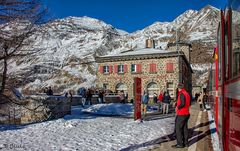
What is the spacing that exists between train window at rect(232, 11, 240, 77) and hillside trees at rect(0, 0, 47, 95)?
650 cm

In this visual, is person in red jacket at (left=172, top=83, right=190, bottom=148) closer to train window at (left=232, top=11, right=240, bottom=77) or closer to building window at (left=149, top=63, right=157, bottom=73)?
train window at (left=232, top=11, right=240, bottom=77)

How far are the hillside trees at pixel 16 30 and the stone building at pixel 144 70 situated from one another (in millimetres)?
41645

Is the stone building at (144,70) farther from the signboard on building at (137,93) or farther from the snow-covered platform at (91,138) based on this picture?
the snow-covered platform at (91,138)

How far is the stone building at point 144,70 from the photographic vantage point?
173 ft

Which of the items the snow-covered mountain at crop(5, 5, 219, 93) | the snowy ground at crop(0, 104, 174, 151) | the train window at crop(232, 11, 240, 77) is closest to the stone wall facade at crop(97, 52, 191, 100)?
the snow-covered mountain at crop(5, 5, 219, 93)

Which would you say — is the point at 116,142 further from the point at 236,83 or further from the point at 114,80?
the point at 114,80

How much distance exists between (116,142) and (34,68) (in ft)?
10.9

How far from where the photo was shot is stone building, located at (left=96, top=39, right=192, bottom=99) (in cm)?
5262

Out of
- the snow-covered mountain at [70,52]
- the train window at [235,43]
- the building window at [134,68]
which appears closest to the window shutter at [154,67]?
the building window at [134,68]

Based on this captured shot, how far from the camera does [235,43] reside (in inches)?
184

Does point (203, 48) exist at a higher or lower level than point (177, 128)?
higher

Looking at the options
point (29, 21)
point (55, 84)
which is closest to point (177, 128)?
point (29, 21)

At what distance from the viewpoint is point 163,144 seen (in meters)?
10.8

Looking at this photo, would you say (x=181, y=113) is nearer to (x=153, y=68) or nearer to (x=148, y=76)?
(x=153, y=68)
